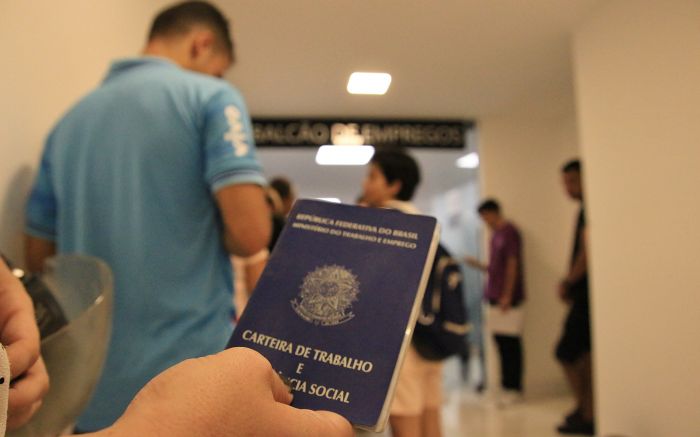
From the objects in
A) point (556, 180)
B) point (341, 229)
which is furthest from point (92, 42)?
point (556, 180)

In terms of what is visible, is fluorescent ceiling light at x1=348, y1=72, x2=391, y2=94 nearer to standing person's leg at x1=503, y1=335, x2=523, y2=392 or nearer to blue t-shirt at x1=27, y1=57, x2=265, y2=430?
blue t-shirt at x1=27, y1=57, x2=265, y2=430

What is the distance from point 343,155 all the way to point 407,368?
4.31 metres

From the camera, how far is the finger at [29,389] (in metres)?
0.49

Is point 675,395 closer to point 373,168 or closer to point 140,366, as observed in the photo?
point 373,168

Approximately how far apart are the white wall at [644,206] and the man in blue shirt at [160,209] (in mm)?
1655

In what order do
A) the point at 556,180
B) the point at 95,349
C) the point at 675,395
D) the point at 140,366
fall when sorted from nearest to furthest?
the point at 95,349
the point at 140,366
the point at 675,395
the point at 556,180

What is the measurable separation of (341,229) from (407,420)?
5.83 feet

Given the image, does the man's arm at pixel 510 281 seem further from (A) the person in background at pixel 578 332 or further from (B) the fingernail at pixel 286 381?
(B) the fingernail at pixel 286 381

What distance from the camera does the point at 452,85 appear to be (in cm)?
354

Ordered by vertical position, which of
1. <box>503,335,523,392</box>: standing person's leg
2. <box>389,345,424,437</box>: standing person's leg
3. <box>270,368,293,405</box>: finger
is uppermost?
<box>270,368,293,405</box>: finger

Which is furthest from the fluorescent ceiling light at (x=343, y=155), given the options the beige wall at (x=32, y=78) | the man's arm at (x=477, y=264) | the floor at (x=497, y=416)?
the beige wall at (x=32, y=78)

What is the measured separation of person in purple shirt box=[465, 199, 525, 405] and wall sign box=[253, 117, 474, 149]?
0.77 m

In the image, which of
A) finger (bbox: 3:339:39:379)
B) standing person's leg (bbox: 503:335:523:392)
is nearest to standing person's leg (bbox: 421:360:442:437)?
finger (bbox: 3:339:39:379)

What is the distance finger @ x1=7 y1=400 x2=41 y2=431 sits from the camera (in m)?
0.50
